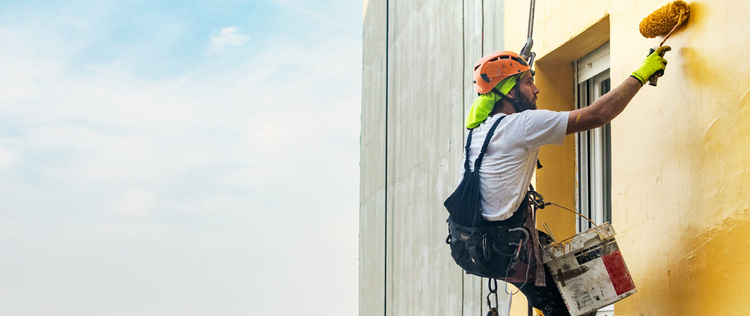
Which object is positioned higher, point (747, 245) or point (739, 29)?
point (739, 29)

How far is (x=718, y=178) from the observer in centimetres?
359

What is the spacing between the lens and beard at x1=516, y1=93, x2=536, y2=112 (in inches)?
170

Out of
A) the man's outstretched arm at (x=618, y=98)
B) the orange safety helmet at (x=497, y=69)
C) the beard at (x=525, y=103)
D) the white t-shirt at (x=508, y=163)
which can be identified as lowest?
the white t-shirt at (x=508, y=163)

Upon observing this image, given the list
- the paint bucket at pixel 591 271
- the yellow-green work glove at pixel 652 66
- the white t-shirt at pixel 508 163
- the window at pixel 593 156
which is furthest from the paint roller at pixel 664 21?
the window at pixel 593 156

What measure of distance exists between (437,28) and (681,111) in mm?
4647

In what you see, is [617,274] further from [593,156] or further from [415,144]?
[415,144]

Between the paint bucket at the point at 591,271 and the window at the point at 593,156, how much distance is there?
1.32 metres

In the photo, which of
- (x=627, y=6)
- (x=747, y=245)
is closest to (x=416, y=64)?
(x=627, y=6)

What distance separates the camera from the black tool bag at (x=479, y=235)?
160 inches

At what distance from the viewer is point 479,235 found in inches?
161

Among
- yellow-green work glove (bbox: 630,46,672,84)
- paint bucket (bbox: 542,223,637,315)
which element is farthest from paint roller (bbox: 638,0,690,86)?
paint bucket (bbox: 542,223,637,315)

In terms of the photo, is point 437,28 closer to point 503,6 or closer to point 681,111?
point 503,6

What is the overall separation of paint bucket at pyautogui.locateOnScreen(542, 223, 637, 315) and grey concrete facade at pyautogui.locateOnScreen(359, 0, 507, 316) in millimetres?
2119

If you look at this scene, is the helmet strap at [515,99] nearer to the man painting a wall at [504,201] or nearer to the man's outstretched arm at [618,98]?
the man painting a wall at [504,201]
